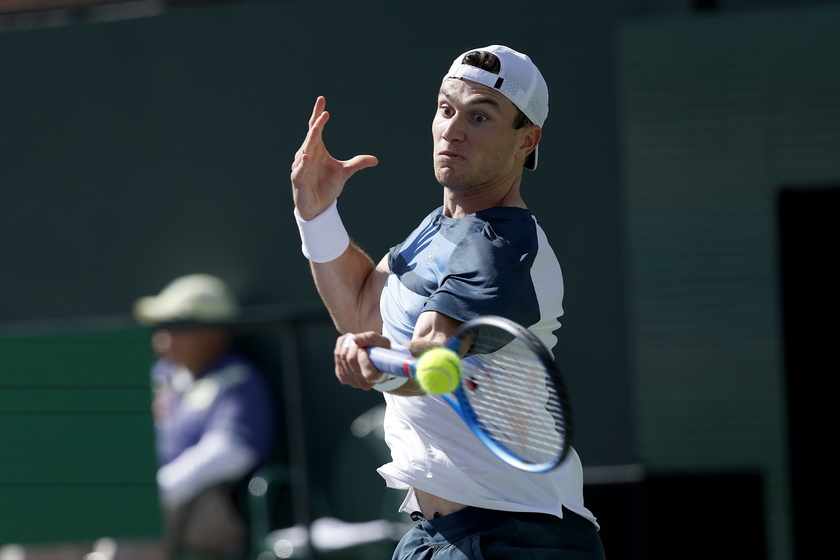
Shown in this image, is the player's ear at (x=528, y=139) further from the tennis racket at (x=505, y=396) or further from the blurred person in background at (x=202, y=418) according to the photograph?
the blurred person in background at (x=202, y=418)

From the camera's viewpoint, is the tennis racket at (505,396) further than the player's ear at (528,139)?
No

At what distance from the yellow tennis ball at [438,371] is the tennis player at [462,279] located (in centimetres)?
19

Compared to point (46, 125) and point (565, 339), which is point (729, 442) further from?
point (46, 125)

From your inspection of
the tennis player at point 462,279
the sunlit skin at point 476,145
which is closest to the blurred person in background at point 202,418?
the tennis player at point 462,279

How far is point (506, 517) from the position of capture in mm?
2982

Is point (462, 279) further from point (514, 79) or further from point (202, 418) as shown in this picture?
point (202, 418)

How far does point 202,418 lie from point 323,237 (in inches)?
111

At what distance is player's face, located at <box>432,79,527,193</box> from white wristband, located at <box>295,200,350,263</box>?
400mm

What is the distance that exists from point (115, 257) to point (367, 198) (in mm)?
1409

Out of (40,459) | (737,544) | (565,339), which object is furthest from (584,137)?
(40,459)

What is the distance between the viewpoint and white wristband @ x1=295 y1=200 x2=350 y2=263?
11.0ft

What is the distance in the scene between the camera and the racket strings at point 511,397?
2.76 m

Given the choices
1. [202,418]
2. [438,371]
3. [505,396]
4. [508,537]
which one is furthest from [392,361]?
[202,418]

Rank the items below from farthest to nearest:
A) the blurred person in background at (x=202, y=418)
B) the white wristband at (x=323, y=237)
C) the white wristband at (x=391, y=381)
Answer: the blurred person in background at (x=202, y=418), the white wristband at (x=323, y=237), the white wristband at (x=391, y=381)
